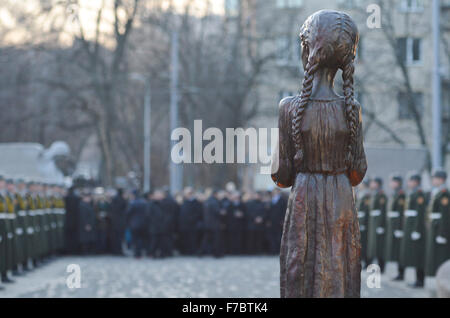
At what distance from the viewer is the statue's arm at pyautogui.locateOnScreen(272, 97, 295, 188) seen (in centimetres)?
606

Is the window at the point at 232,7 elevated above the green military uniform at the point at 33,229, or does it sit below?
above

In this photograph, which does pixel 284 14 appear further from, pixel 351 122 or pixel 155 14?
pixel 351 122

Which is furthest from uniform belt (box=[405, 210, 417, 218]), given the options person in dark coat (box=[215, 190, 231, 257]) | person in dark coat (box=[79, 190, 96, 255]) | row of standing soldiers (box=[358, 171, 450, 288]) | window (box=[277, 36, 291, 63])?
window (box=[277, 36, 291, 63])

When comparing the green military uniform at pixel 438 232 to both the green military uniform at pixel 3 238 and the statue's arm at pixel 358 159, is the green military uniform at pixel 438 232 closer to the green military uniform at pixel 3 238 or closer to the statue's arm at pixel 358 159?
the green military uniform at pixel 3 238

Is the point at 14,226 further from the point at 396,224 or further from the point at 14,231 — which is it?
the point at 396,224

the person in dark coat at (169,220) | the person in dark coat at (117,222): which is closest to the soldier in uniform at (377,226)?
the person in dark coat at (169,220)

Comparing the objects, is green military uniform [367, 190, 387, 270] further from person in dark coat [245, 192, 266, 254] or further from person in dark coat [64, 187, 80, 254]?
person in dark coat [64, 187, 80, 254]

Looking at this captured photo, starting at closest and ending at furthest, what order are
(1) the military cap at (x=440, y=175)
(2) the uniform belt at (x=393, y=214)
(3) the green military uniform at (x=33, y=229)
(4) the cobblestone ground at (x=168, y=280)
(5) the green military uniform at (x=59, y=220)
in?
(4) the cobblestone ground at (x=168, y=280) → (1) the military cap at (x=440, y=175) → (2) the uniform belt at (x=393, y=214) → (3) the green military uniform at (x=33, y=229) → (5) the green military uniform at (x=59, y=220)

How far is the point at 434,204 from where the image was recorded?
45.9 ft

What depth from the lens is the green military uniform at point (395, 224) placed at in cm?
1644

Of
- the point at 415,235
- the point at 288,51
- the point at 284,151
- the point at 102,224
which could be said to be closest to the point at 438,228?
the point at 415,235

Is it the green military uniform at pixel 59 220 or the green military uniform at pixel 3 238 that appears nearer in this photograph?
the green military uniform at pixel 3 238

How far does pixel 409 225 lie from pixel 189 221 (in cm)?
1014

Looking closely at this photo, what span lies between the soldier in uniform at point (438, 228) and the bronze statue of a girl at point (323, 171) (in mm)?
8211
